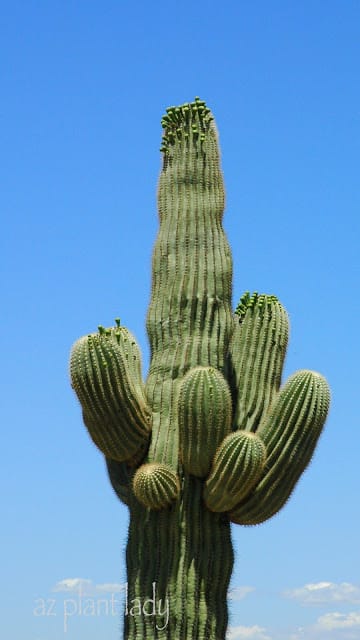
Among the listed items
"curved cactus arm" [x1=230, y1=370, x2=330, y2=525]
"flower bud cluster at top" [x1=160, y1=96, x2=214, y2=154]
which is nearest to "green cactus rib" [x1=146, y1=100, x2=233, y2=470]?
"flower bud cluster at top" [x1=160, y1=96, x2=214, y2=154]

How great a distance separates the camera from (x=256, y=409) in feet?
39.9

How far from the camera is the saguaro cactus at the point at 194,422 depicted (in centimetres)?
1161

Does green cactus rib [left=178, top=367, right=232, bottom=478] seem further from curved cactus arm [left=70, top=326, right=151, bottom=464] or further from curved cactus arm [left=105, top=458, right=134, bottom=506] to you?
curved cactus arm [left=105, top=458, right=134, bottom=506]

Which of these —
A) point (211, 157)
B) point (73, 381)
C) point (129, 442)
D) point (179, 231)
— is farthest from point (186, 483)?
point (211, 157)

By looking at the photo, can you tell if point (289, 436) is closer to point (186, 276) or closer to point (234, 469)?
point (234, 469)

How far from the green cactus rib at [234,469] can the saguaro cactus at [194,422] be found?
1 centimetres

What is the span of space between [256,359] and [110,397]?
1.64m

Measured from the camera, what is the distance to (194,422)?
1164 centimetres

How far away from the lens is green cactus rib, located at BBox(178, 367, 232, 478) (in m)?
11.6

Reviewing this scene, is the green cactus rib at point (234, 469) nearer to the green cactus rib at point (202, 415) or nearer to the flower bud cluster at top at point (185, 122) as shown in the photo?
the green cactus rib at point (202, 415)

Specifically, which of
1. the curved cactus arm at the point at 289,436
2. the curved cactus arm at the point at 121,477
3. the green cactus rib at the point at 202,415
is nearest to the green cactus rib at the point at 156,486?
the green cactus rib at the point at 202,415

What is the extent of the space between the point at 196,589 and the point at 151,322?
2769 mm

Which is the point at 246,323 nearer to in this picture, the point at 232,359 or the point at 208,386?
the point at 232,359

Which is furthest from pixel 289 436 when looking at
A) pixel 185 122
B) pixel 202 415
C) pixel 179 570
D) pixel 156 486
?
pixel 185 122
